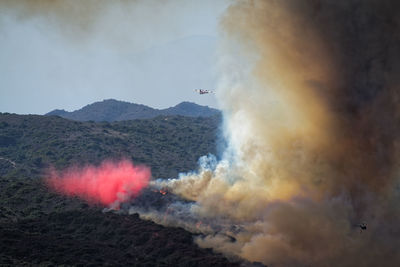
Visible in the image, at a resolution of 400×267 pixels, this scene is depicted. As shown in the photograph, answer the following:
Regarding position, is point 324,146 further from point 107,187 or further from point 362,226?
point 107,187

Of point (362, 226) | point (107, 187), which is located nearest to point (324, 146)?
point (362, 226)

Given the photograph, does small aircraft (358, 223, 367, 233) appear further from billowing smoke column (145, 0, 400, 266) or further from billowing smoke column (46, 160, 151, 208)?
billowing smoke column (46, 160, 151, 208)

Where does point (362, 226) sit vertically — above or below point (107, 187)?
below

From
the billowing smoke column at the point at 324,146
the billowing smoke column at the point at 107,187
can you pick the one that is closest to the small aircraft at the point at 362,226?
the billowing smoke column at the point at 324,146

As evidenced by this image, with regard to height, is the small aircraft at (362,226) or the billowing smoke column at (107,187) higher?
the billowing smoke column at (107,187)

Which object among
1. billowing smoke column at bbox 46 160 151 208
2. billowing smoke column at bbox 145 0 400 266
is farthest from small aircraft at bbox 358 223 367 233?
billowing smoke column at bbox 46 160 151 208

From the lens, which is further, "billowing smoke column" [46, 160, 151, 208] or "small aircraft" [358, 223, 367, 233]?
"billowing smoke column" [46, 160, 151, 208]

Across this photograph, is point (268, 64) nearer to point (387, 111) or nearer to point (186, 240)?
point (387, 111)

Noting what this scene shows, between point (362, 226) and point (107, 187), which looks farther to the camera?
point (107, 187)

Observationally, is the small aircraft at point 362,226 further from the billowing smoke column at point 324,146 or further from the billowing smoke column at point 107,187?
the billowing smoke column at point 107,187

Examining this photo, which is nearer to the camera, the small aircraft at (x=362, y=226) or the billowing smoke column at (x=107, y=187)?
the small aircraft at (x=362, y=226)

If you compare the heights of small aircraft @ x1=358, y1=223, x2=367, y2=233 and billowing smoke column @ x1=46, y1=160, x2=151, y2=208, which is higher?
billowing smoke column @ x1=46, y1=160, x2=151, y2=208

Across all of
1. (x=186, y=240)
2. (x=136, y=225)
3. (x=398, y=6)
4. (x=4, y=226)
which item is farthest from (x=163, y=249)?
(x=398, y=6)
